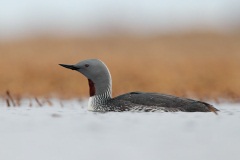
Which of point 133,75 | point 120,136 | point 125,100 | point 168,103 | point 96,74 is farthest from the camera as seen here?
point 133,75

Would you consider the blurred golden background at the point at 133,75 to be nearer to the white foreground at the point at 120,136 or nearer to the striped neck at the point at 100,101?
the striped neck at the point at 100,101

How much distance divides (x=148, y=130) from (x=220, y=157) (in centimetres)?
122

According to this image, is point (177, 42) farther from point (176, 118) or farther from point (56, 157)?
point (56, 157)

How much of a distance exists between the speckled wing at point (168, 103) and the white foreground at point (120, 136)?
0.42m

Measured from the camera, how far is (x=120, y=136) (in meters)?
5.45

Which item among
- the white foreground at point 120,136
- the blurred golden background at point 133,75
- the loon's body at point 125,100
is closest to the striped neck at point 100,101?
the loon's body at point 125,100

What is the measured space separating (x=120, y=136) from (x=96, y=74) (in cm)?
260

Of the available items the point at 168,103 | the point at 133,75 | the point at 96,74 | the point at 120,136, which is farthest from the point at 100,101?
the point at 133,75

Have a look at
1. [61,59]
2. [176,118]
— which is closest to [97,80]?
[176,118]

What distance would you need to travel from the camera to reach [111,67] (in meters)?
16.0

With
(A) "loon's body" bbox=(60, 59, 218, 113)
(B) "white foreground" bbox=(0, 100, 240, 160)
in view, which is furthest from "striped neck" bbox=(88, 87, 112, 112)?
(B) "white foreground" bbox=(0, 100, 240, 160)

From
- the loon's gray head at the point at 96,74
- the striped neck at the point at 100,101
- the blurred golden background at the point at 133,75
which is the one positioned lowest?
the striped neck at the point at 100,101

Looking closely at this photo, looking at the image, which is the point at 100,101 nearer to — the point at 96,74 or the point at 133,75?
the point at 96,74

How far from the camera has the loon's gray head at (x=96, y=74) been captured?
799cm
